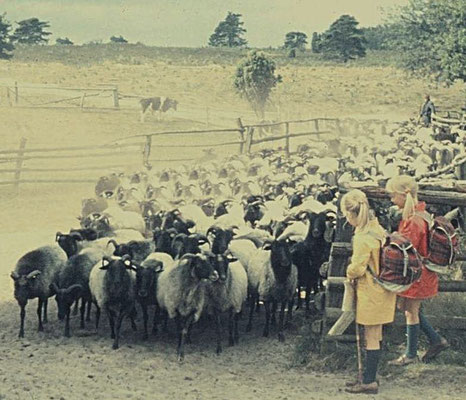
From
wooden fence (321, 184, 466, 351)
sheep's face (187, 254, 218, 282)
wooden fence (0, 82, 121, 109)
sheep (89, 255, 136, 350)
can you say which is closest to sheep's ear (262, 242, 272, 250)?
sheep's face (187, 254, 218, 282)

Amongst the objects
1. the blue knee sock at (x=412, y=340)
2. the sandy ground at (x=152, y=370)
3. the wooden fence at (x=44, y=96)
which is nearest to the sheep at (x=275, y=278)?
the sandy ground at (x=152, y=370)

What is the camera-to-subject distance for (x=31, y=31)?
84.4 m

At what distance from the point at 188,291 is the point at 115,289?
905 mm

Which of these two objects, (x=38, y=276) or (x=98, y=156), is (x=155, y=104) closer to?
(x=98, y=156)

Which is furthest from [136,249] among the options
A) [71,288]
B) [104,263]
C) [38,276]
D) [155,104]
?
[155,104]

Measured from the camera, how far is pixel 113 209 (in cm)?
1470

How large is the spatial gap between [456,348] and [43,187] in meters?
18.2

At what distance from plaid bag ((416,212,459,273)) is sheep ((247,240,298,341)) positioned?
2608 mm

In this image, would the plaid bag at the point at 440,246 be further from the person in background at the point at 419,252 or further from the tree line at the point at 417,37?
the tree line at the point at 417,37

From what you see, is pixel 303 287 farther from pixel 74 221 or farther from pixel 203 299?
pixel 74 221

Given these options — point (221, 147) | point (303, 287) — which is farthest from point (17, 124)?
point (303, 287)

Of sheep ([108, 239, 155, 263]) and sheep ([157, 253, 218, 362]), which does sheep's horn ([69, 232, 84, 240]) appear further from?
sheep ([157, 253, 218, 362])

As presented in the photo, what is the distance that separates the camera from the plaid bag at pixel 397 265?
23.2ft

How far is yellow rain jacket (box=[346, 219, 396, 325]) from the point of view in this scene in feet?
23.2
